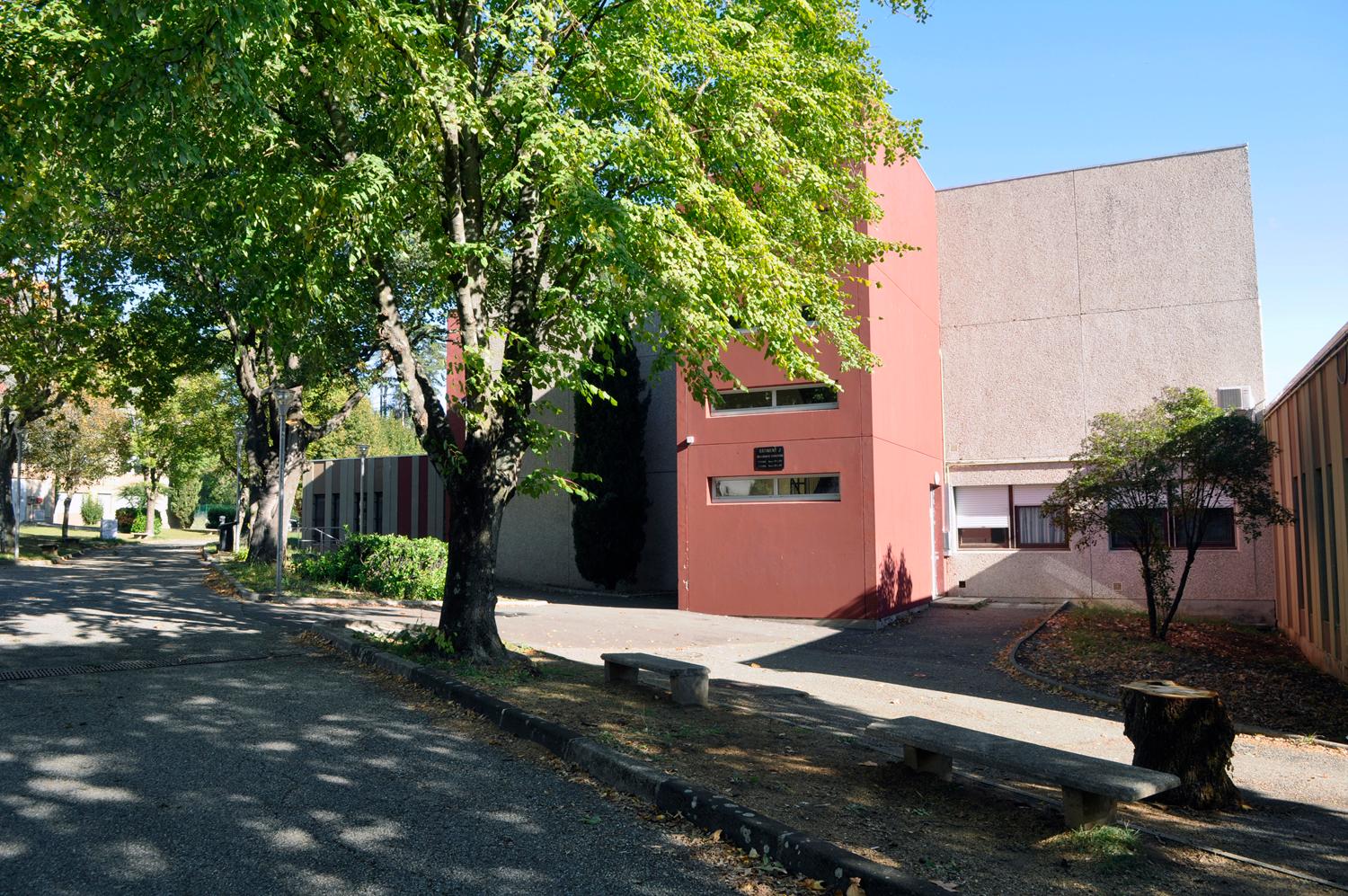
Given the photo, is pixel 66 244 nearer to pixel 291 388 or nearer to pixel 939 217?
pixel 291 388

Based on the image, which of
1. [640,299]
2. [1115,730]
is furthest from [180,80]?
[1115,730]

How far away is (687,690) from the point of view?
811cm

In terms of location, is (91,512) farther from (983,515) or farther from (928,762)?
(928,762)

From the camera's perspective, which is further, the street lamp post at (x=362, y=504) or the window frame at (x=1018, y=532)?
the street lamp post at (x=362, y=504)

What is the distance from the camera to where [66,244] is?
1750cm

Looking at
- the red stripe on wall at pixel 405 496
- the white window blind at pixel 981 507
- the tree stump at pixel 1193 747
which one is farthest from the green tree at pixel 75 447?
the tree stump at pixel 1193 747

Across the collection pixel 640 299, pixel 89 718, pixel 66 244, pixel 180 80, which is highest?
pixel 66 244

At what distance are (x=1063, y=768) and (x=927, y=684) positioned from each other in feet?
20.3

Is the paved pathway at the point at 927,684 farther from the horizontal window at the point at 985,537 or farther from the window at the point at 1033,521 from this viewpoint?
the horizontal window at the point at 985,537

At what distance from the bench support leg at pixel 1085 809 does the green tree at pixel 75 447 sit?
3826 centimetres

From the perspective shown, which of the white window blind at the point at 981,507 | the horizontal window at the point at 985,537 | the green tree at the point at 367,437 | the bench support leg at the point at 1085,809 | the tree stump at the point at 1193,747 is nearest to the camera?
the bench support leg at the point at 1085,809

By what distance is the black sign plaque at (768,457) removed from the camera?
17188 millimetres

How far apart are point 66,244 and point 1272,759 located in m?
20.5

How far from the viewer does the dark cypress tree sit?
69.6ft
